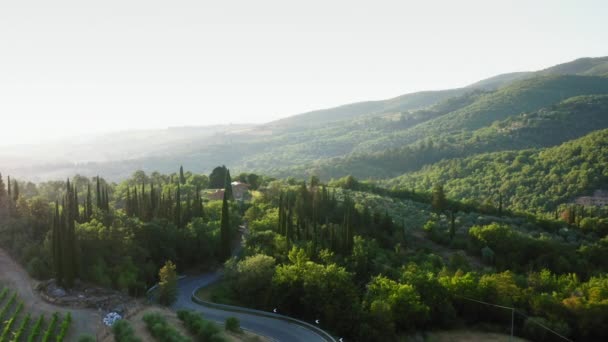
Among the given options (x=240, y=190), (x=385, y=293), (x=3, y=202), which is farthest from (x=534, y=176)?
(x=3, y=202)

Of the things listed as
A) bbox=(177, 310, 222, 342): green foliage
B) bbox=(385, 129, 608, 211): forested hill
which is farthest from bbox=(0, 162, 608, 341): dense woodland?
bbox=(385, 129, 608, 211): forested hill

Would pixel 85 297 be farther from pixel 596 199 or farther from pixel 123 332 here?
pixel 596 199

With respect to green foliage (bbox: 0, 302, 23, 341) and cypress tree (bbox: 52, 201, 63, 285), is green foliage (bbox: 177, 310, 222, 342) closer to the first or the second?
green foliage (bbox: 0, 302, 23, 341)

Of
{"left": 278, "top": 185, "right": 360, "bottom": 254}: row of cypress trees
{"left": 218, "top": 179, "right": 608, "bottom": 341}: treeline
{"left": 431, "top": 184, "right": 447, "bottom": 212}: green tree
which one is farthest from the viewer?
{"left": 431, "top": 184, "right": 447, "bottom": 212}: green tree

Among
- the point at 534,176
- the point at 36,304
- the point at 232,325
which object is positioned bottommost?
the point at 534,176

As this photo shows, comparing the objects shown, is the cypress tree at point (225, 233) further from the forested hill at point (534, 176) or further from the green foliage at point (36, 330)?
the forested hill at point (534, 176)

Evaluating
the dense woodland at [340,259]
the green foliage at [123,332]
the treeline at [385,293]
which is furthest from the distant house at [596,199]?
the green foliage at [123,332]
